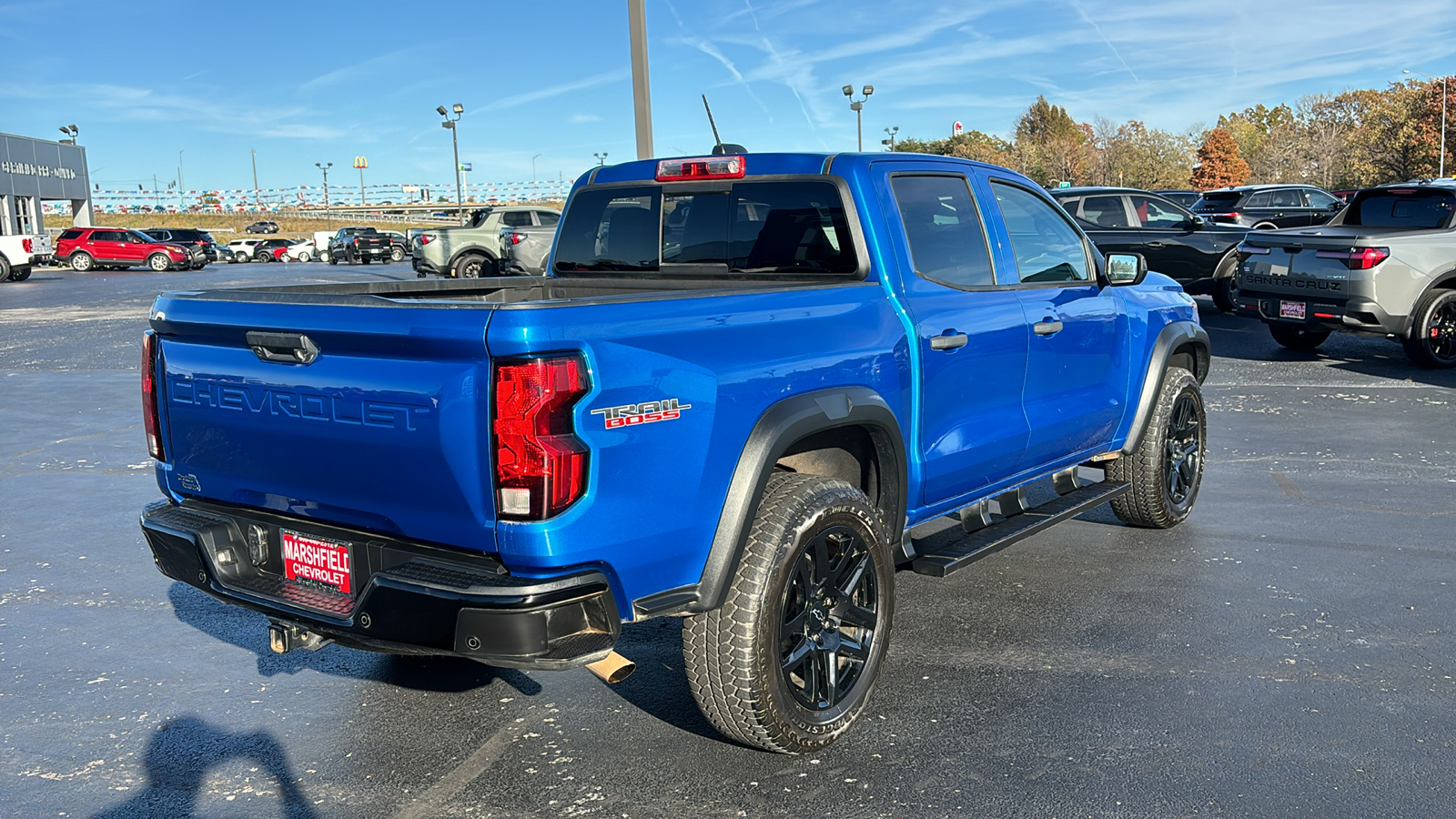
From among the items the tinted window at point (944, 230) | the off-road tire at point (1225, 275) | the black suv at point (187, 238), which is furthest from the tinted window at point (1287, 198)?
the black suv at point (187, 238)

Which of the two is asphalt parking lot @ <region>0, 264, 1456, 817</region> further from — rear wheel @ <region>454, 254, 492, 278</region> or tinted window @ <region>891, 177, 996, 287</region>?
rear wheel @ <region>454, 254, 492, 278</region>

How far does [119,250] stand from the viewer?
149 feet

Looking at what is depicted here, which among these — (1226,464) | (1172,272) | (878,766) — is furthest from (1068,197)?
(878,766)

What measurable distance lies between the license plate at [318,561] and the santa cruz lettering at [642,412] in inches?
35.9

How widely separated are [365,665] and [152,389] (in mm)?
1417

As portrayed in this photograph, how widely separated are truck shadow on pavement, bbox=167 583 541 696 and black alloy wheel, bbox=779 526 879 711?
44.5 inches

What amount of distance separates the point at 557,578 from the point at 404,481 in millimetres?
515

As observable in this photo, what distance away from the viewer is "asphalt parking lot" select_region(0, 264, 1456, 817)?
136 inches

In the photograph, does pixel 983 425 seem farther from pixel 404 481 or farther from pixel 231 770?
pixel 231 770

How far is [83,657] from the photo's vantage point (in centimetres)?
466

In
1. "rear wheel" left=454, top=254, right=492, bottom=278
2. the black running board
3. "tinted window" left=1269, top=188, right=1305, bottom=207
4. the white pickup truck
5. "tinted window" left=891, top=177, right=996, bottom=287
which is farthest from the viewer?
the white pickup truck

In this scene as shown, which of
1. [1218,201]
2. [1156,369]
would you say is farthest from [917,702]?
[1218,201]

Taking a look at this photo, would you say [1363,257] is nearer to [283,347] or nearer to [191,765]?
[283,347]

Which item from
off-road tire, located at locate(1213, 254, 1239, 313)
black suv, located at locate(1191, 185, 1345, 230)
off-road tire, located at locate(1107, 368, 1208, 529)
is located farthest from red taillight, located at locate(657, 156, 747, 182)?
black suv, located at locate(1191, 185, 1345, 230)
